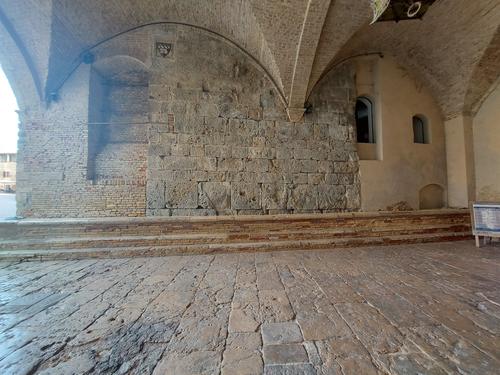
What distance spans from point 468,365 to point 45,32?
27.7 ft

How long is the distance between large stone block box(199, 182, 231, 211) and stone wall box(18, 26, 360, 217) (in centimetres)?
3

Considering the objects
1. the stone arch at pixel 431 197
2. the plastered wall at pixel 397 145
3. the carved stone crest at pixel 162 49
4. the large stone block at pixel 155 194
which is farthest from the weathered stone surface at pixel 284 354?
the stone arch at pixel 431 197

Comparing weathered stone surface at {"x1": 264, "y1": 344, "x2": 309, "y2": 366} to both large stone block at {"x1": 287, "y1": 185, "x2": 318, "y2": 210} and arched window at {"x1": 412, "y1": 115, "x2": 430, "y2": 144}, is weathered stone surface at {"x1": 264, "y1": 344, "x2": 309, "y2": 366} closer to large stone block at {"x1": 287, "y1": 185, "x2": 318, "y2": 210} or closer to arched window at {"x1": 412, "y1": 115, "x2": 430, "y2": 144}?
large stone block at {"x1": 287, "y1": 185, "x2": 318, "y2": 210}

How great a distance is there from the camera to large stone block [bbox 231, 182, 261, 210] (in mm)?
5293

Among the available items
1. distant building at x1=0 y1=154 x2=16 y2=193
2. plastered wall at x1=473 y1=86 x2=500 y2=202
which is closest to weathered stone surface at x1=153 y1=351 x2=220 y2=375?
plastered wall at x1=473 y1=86 x2=500 y2=202

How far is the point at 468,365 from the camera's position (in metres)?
1.38

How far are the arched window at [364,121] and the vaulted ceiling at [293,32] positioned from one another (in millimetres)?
1443

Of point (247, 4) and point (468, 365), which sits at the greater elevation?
point (247, 4)

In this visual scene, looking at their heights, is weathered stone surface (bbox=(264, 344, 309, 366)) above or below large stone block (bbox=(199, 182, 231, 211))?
below

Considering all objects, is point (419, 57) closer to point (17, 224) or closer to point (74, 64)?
point (74, 64)

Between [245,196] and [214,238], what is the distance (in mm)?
1529

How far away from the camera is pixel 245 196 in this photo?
5332 millimetres

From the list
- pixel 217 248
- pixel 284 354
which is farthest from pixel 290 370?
pixel 217 248

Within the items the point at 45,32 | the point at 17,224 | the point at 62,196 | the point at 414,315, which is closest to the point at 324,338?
the point at 414,315
